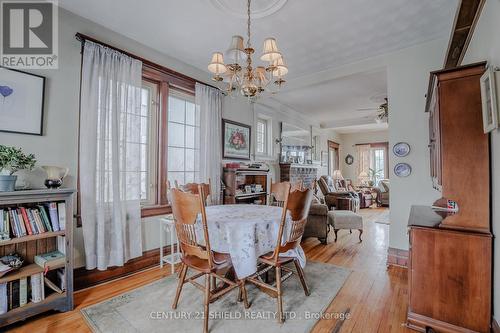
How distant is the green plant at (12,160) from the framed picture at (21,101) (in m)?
0.31

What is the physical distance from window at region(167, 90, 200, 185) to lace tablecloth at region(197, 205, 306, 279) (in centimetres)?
147

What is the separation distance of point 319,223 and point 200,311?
249cm

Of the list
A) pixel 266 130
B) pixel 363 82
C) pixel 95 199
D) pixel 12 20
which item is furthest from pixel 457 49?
pixel 12 20

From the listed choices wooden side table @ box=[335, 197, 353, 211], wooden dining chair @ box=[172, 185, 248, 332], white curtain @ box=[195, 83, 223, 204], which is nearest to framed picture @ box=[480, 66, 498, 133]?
wooden dining chair @ box=[172, 185, 248, 332]

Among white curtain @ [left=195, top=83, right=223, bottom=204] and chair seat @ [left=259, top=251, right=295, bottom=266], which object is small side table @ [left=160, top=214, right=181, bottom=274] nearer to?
white curtain @ [left=195, top=83, right=223, bottom=204]

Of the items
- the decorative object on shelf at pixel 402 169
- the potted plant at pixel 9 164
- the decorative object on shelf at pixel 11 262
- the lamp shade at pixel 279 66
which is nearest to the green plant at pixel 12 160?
the potted plant at pixel 9 164

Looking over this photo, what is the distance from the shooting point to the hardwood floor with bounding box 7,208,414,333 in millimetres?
1831

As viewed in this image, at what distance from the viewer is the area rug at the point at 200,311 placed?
5.91ft

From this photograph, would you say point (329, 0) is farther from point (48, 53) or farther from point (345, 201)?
point (345, 201)

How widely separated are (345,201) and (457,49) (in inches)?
179

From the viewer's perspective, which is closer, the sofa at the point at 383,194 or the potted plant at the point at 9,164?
the potted plant at the point at 9,164

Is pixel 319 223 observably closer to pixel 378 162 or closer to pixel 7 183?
pixel 7 183

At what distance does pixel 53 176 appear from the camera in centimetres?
210

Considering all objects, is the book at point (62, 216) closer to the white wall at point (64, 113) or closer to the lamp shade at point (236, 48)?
the white wall at point (64, 113)
